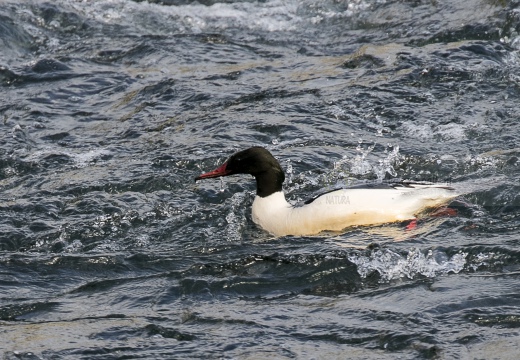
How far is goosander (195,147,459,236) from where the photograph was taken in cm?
771

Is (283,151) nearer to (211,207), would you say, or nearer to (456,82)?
(211,207)

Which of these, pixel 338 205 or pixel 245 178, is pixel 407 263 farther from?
pixel 245 178

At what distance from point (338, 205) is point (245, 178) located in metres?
1.58

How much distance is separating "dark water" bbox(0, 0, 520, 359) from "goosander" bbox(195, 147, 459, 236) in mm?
Result: 140

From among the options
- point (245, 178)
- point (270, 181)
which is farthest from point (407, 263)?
point (245, 178)

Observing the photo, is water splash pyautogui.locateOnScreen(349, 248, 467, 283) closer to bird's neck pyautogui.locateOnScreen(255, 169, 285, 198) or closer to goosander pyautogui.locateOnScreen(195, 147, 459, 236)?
goosander pyautogui.locateOnScreen(195, 147, 459, 236)

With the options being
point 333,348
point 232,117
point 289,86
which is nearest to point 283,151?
point 232,117

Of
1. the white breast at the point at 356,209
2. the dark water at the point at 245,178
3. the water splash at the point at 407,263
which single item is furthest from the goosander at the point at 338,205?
the water splash at the point at 407,263

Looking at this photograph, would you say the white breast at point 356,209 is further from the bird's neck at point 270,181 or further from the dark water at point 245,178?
the bird's neck at point 270,181

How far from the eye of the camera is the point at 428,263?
668cm

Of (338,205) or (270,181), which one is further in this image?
(270,181)

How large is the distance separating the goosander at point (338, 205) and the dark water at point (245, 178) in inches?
5.5

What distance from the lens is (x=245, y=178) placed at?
9086mm

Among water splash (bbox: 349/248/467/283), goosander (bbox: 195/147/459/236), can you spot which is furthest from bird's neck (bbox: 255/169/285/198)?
water splash (bbox: 349/248/467/283)
